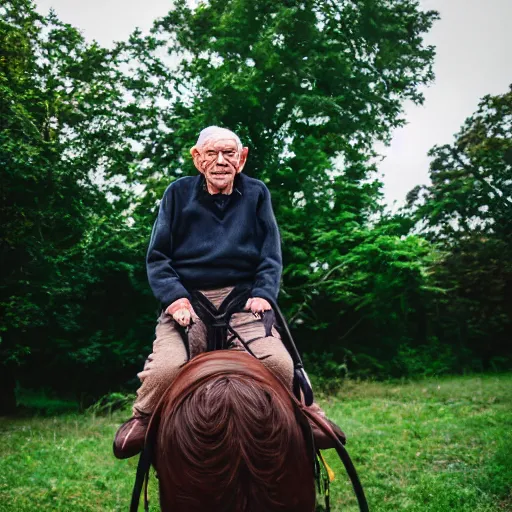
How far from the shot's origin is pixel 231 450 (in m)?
2.15

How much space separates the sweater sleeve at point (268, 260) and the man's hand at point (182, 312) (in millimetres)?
321

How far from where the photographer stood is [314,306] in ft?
53.7

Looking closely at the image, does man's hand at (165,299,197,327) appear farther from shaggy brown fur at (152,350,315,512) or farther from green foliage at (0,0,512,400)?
green foliage at (0,0,512,400)

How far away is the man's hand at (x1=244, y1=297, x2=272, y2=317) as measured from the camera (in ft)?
9.48

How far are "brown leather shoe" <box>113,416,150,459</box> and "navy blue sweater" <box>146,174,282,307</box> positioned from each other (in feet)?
1.86

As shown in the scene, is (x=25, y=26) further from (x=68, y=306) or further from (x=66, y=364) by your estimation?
(x=66, y=364)

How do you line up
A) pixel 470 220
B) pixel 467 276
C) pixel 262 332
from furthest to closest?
pixel 470 220 < pixel 467 276 < pixel 262 332

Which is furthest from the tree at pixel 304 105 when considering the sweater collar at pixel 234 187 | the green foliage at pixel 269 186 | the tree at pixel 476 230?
the sweater collar at pixel 234 187

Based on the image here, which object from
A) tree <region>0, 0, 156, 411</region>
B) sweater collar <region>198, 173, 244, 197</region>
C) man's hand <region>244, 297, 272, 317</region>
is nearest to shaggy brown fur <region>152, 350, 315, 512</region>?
man's hand <region>244, 297, 272, 317</region>

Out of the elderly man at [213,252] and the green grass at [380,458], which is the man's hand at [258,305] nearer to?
the elderly man at [213,252]

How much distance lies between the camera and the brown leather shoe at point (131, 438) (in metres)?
2.70

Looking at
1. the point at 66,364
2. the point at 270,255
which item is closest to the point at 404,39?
the point at 66,364

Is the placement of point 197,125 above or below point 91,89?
below

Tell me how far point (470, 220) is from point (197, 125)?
8.77 metres
